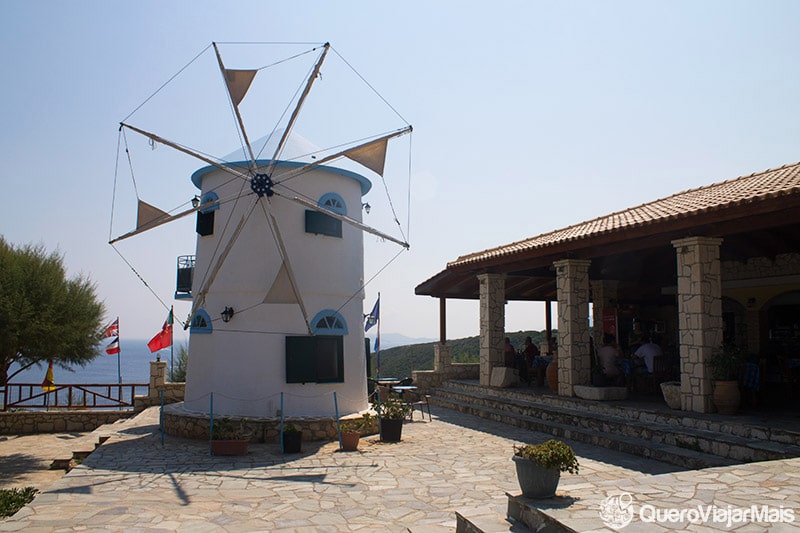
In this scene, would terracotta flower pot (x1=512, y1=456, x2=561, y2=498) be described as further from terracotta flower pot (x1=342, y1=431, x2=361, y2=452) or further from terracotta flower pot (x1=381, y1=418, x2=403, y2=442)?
terracotta flower pot (x1=381, y1=418, x2=403, y2=442)

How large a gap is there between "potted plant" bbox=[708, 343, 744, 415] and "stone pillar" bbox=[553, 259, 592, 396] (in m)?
3.33

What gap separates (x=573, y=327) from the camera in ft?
42.7

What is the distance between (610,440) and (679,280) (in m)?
2.96

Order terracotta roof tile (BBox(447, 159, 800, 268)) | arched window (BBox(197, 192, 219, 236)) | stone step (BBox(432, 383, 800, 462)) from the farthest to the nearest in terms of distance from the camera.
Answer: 1. arched window (BBox(197, 192, 219, 236))
2. terracotta roof tile (BBox(447, 159, 800, 268))
3. stone step (BBox(432, 383, 800, 462))

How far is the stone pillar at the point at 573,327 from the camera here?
13008 mm

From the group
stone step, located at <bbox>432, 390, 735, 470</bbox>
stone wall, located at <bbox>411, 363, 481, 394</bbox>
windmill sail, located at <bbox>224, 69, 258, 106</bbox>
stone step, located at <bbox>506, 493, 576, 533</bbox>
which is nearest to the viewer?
stone step, located at <bbox>506, 493, 576, 533</bbox>


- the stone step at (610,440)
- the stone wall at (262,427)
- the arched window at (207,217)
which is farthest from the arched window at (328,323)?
the stone step at (610,440)

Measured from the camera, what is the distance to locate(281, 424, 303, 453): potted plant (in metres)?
11.0

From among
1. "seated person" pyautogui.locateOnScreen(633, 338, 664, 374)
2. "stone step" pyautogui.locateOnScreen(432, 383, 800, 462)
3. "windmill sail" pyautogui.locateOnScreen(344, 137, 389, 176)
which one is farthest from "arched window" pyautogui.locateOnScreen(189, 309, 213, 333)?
"seated person" pyautogui.locateOnScreen(633, 338, 664, 374)

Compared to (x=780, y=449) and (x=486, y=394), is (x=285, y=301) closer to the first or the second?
(x=486, y=394)

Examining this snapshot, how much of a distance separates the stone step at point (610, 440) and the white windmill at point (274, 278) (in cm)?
314

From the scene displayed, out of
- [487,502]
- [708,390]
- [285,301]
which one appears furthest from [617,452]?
[285,301]

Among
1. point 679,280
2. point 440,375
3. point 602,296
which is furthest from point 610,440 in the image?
point 440,375

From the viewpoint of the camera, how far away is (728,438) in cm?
873
